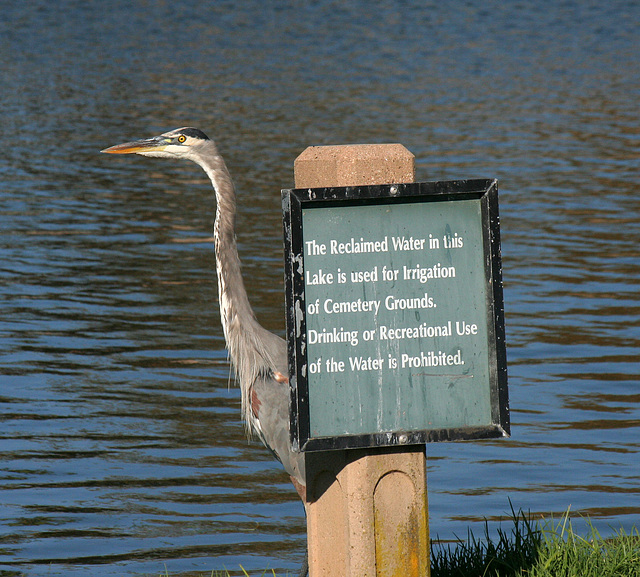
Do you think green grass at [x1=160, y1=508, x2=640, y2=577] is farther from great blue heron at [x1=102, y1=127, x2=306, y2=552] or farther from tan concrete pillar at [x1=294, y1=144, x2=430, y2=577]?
great blue heron at [x1=102, y1=127, x2=306, y2=552]

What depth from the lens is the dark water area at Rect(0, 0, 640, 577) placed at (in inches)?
264

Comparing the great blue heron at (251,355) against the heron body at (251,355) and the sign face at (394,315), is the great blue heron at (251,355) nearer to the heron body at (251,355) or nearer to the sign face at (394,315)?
the heron body at (251,355)

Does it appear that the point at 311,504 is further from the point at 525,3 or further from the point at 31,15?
the point at 525,3

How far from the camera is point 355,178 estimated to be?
3965 millimetres

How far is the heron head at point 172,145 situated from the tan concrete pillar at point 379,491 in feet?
8.48

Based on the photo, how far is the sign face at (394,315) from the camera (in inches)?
A: 148

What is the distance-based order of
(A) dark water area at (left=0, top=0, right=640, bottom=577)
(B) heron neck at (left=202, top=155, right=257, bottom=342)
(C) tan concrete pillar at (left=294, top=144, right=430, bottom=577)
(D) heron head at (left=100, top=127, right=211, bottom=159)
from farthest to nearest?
(A) dark water area at (left=0, top=0, right=640, bottom=577) < (D) heron head at (left=100, top=127, right=211, bottom=159) < (B) heron neck at (left=202, top=155, right=257, bottom=342) < (C) tan concrete pillar at (left=294, top=144, right=430, bottom=577)

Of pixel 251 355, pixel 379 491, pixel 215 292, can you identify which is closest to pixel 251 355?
pixel 251 355

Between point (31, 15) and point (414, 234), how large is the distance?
4083cm

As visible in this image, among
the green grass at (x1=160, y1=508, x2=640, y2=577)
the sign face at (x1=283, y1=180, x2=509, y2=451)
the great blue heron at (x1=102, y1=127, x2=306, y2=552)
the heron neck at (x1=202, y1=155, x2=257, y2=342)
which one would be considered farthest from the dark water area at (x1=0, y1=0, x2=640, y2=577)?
the sign face at (x1=283, y1=180, x2=509, y2=451)

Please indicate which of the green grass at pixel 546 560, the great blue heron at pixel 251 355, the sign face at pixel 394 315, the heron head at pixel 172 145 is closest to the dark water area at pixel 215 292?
the great blue heron at pixel 251 355

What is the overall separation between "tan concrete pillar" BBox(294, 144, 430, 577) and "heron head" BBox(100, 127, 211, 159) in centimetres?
258

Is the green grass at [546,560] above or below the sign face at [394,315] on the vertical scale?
below

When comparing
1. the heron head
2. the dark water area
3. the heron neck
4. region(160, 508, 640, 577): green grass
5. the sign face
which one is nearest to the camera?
the sign face
